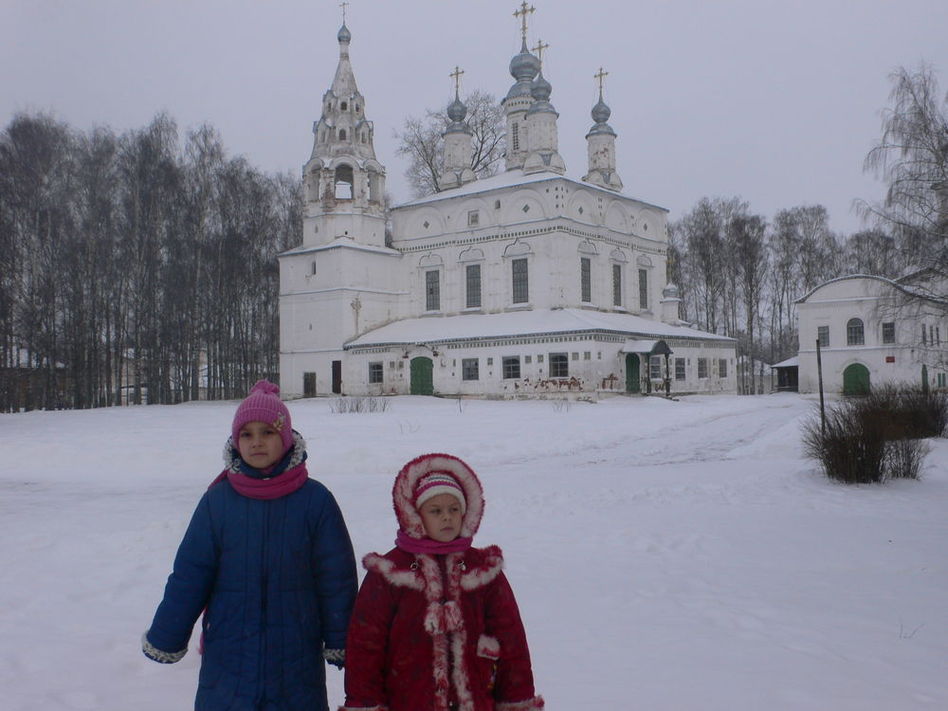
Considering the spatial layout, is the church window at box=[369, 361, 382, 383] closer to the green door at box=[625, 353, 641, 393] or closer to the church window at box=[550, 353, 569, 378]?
the church window at box=[550, 353, 569, 378]

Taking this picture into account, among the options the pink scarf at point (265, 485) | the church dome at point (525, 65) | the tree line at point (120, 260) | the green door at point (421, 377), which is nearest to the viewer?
the pink scarf at point (265, 485)

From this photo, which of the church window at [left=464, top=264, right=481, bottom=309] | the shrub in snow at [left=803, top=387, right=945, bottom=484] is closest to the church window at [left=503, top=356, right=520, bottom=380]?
the church window at [left=464, top=264, right=481, bottom=309]

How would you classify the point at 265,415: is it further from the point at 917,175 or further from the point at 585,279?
the point at 585,279

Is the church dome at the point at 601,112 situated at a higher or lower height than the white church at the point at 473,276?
higher

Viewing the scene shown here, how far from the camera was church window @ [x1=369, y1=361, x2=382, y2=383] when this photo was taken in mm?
33719

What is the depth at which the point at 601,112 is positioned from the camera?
40156mm

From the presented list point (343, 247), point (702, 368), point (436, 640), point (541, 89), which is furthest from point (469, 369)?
point (436, 640)

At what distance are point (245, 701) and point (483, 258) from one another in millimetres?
32072

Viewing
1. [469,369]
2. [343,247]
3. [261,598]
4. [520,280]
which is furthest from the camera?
[343,247]

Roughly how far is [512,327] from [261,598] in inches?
1133

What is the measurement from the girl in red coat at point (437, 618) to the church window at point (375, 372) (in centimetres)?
3119

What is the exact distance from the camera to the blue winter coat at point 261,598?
107 inches

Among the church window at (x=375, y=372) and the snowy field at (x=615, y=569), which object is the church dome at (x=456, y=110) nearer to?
the church window at (x=375, y=372)

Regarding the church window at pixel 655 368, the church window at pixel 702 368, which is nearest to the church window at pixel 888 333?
the church window at pixel 702 368
